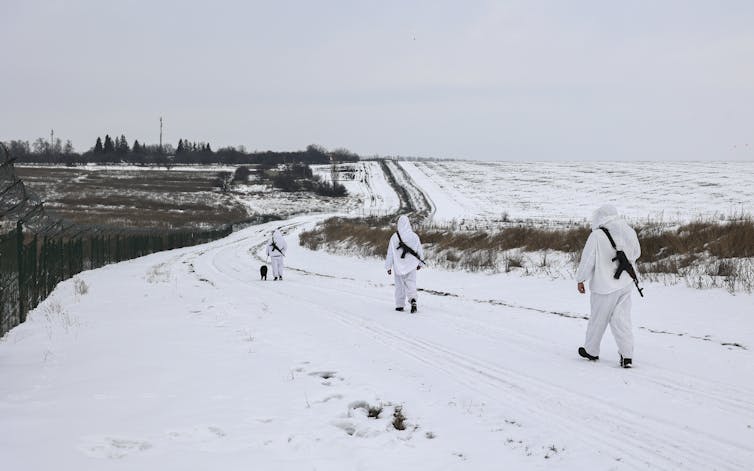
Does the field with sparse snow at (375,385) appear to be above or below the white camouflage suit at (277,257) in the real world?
above

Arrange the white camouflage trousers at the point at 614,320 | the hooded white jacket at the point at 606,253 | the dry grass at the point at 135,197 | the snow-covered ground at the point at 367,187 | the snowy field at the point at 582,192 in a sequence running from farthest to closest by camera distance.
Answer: the snow-covered ground at the point at 367,187 → the dry grass at the point at 135,197 → the snowy field at the point at 582,192 → the hooded white jacket at the point at 606,253 → the white camouflage trousers at the point at 614,320

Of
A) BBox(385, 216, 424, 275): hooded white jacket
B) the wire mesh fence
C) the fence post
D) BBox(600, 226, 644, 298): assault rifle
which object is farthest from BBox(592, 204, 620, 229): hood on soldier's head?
the fence post

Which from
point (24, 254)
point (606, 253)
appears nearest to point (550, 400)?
point (606, 253)

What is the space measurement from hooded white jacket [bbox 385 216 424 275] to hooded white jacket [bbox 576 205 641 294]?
→ 4986 mm

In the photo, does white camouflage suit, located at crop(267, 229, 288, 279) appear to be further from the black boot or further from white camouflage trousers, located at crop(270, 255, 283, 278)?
the black boot

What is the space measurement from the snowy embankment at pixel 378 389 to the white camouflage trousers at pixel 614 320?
12.7 inches

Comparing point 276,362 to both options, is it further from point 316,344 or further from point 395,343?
point 395,343

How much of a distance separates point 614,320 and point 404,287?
5.69 m

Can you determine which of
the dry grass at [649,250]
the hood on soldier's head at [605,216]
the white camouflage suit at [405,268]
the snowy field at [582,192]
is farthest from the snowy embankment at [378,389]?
the snowy field at [582,192]

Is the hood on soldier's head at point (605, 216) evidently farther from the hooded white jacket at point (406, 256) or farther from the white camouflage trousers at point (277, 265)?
the white camouflage trousers at point (277, 265)

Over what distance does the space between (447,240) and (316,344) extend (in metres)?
17.2

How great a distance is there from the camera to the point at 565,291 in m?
Result: 14.3

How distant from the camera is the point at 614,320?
7.54 meters

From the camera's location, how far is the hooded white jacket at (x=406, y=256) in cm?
1254
